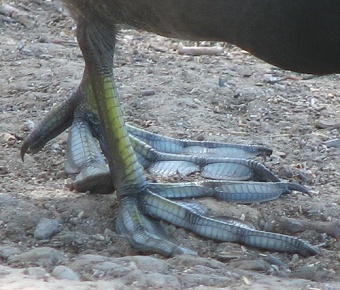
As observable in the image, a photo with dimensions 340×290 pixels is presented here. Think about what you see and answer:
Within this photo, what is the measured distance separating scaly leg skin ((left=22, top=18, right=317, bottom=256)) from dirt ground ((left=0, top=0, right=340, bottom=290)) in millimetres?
55

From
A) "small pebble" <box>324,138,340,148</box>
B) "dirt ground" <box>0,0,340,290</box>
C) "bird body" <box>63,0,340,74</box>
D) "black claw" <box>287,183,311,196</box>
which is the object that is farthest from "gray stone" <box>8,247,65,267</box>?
"small pebble" <box>324,138,340,148</box>

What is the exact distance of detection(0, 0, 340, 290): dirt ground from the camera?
3.55 m

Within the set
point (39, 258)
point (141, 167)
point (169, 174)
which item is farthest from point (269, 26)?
point (169, 174)

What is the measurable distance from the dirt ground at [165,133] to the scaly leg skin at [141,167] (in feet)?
0.18

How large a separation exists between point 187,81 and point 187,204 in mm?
1471

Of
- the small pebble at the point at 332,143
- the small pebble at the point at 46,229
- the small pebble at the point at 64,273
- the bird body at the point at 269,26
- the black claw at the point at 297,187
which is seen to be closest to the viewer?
the small pebble at the point at 64,273

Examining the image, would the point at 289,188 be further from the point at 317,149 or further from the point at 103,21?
the point at 103,21

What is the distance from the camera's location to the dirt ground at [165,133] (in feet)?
11.6

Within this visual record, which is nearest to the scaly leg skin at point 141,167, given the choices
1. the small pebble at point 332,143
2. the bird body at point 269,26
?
the small pebble at point 332,143

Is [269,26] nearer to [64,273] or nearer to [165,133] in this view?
[64,273]

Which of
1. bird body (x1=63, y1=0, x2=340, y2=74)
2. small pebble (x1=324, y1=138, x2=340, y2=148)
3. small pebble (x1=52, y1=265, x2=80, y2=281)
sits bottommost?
small pebble (x1=52, y1=265, x2=80, y2=281)

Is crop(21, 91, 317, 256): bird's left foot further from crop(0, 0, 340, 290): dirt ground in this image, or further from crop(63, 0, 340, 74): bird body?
crop(63, 0, 340, 74): bird body

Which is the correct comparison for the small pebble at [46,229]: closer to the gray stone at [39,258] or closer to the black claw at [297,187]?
the gray stone at [39,258]

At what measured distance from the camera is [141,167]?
4340mm
